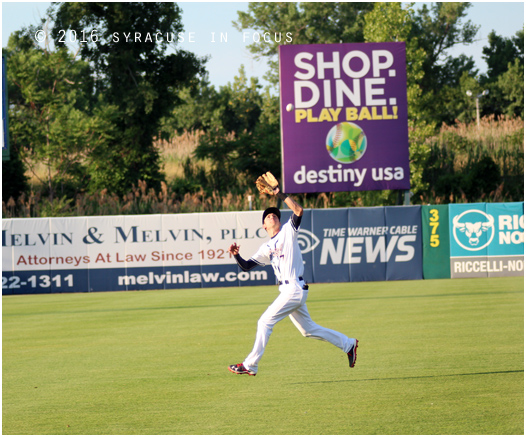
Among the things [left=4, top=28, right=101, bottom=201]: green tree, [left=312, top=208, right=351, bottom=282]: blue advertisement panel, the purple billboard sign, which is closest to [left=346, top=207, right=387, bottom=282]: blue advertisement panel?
Result: [left=312, top=208, right=351, bottom=282]: blue advertisement panel

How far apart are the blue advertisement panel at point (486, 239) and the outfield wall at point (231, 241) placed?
0.03 meters

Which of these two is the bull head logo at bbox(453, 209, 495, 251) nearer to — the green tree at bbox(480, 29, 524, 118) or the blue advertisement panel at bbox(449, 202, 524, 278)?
the blue advertisement panel at bbox(449, 202, 524, 278)

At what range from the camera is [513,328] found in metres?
13.1

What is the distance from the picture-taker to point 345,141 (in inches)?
982

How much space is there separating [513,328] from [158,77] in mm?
28663

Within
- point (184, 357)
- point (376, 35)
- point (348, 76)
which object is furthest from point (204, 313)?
point (376, 35)

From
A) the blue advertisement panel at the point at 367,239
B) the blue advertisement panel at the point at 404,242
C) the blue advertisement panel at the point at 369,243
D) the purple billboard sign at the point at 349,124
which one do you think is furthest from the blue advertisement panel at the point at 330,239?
the blue advertisement panel at the point at 404,242

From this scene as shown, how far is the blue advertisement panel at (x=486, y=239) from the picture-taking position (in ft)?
78.9

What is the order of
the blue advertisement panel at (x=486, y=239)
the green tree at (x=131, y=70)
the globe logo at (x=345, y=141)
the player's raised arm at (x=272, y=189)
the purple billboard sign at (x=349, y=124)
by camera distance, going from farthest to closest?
the green tree at (x=131, y=70) < the globe logo at (x=345, y=141) < the purple billboard sign at (x=349, y=124) < the blue advertisement panel at (x=486, y=239) < the player's raised arm at (x=272, y=189)

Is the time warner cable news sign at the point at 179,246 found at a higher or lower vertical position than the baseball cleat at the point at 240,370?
higher

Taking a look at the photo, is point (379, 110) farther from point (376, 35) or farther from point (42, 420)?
point (42, 420)

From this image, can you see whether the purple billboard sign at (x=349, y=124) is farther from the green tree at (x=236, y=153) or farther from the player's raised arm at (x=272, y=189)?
the player's raised arm at (x=272, y=189)

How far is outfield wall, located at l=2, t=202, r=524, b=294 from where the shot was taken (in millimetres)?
24156

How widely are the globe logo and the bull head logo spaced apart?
13.5ft
